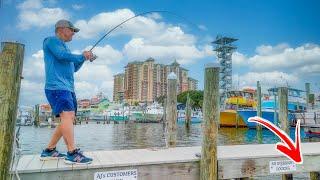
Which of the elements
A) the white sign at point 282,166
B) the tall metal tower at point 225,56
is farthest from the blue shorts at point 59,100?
the tall metal tower at point 225,56

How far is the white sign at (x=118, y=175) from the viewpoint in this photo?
17.3 ft

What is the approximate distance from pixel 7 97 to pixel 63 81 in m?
0.90

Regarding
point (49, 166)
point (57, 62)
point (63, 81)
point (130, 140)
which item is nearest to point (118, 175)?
point (49, 166)

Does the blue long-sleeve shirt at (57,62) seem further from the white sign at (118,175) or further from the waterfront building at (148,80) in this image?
the waterfront building at (148,80)

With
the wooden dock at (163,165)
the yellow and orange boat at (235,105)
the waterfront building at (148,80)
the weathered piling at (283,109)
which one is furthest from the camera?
the waterfront building at (148,80)

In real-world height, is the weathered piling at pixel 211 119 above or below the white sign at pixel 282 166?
above

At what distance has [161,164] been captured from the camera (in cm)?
577

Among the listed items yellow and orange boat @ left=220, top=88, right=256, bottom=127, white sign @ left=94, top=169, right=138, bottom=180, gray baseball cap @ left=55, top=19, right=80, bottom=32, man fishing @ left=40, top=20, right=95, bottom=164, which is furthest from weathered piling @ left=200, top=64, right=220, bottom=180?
yellow and orange boat @ left=220, top=88, right=256, bottom=127

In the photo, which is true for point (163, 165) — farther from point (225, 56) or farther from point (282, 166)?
point (225, 56)

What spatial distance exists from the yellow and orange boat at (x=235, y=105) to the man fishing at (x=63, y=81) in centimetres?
4348

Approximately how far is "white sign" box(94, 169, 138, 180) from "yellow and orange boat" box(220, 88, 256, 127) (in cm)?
4310

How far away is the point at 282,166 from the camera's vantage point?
22.9 ft

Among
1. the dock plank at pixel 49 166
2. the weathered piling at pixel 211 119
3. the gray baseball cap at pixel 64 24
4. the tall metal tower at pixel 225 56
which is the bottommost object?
the dock plank at pixel 49 166

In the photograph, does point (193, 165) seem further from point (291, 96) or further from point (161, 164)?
point (291, 96)
